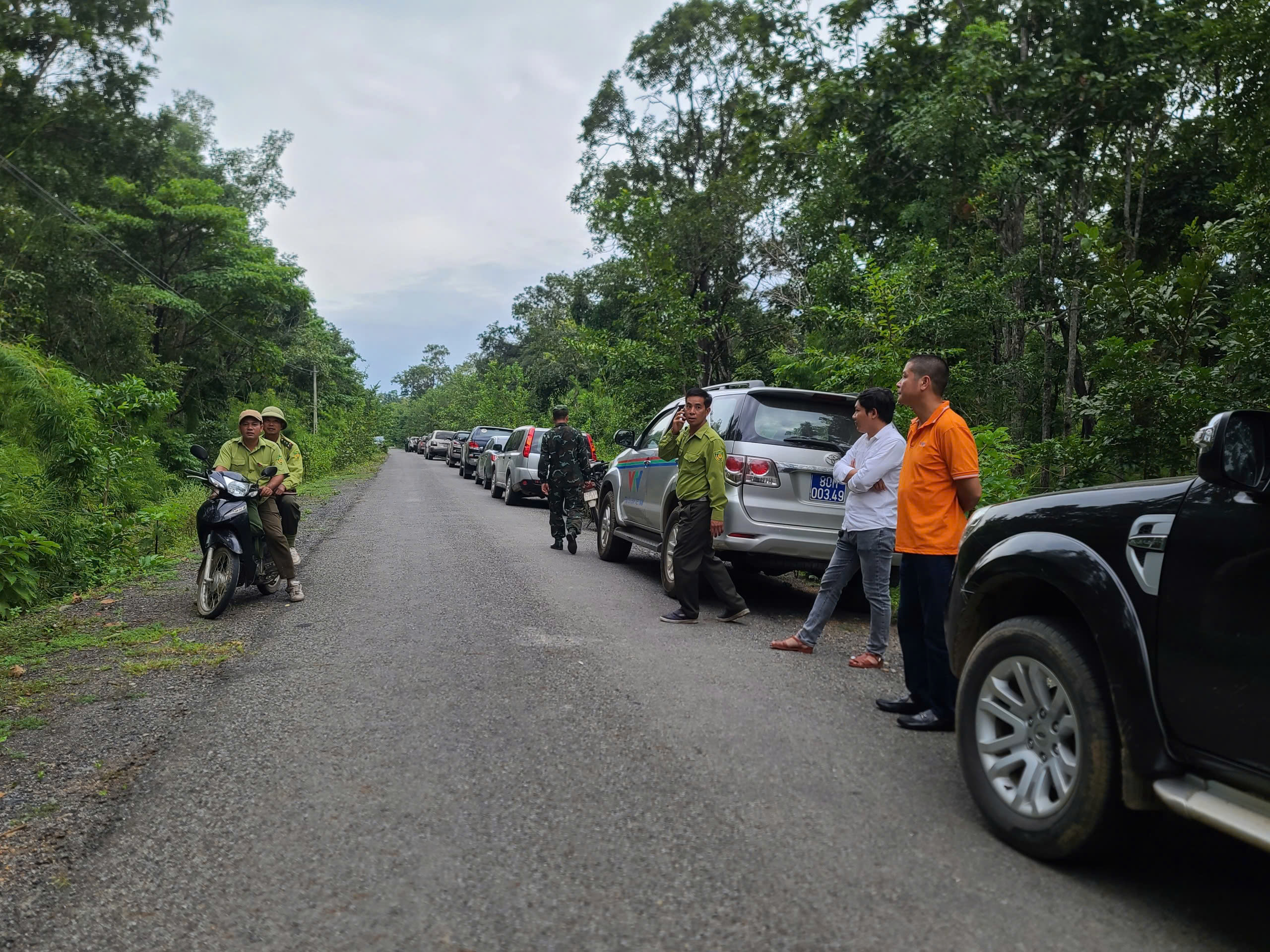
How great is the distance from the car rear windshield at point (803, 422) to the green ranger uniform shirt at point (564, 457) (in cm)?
494

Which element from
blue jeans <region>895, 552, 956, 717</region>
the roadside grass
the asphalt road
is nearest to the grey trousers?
the asphalt road

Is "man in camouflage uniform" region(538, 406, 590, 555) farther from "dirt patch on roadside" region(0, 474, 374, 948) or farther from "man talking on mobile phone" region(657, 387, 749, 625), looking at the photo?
"man talking on mobile phone" region(657, 387, 749, 625)

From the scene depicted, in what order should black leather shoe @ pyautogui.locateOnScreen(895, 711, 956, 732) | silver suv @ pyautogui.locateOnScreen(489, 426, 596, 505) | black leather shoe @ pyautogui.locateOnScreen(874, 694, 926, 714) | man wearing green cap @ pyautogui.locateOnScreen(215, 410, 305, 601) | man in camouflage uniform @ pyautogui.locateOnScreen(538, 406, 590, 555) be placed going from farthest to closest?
silver suv @ pyautogui.locateOnScreen(489, 426, 596, 505)
man in camouflage uniform @ pyautogui.locateOnScreen(538, 406, 590, 555)
man wearing green cap @ pyautogui.locateOnScreen(215, 410, 305, 601)
black leather shoe @ pyautogui.locateOnScreen(874, 694, 926, 714)
black leather shoe @ pyautogui.locateOnScreen(895, 711, 956, 732)

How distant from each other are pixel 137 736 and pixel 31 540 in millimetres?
4641

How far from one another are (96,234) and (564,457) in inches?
767

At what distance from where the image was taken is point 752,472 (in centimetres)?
773

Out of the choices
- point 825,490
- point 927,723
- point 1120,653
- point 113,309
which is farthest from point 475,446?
point 1120,653

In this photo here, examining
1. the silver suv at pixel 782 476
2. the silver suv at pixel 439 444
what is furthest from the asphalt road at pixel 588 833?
the silver suv at pixel 439 444

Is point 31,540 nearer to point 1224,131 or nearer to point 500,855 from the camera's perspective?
point 500,855

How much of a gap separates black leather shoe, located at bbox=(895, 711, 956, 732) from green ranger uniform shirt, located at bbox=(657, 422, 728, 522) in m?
2.76

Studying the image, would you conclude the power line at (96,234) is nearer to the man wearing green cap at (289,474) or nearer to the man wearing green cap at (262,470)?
the man wearing green cap at (289,474)

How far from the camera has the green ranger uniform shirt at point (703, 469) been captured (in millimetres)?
7355

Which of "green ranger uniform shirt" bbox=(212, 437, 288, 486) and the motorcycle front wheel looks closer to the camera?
the motorcycle front wheel

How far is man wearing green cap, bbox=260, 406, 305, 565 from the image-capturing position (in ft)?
27.0
